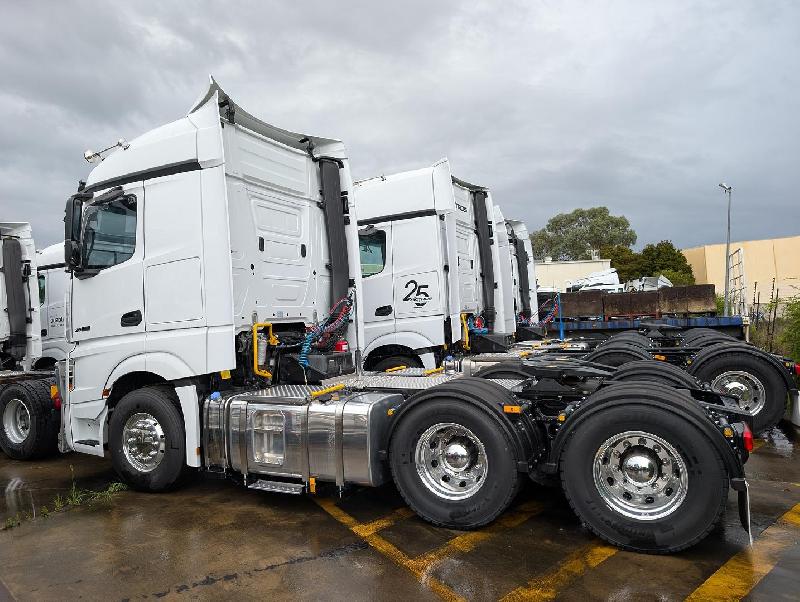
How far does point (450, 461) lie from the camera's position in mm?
4562

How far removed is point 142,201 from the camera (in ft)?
19.3

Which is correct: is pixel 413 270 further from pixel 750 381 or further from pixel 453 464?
pixel 750 381

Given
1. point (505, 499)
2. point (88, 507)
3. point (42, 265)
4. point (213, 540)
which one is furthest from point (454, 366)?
point (42, 265)

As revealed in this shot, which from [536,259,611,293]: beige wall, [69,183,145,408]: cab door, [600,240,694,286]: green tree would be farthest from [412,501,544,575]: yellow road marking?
[600,240,694,286]: green tree

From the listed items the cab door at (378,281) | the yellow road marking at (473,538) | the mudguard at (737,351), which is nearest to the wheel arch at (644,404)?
the yellow road marking at (473,538)

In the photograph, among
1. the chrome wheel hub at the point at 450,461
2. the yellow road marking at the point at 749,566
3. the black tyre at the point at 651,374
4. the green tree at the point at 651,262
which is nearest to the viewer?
the yellow road marking at the point at 749,566

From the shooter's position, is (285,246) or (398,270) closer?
(285,246)

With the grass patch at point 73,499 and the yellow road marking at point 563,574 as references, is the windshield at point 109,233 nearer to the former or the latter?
the grass patch at point 73,499

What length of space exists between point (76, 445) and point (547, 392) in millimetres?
4988

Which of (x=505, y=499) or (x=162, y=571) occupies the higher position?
(x=505, y=499)

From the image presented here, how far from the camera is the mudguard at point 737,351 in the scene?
7.14m

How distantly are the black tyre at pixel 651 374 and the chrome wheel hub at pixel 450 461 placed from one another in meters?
1.63

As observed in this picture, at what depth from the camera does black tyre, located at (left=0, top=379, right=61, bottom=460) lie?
289 inches

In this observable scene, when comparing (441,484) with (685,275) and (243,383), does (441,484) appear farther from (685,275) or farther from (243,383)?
(685,275)
